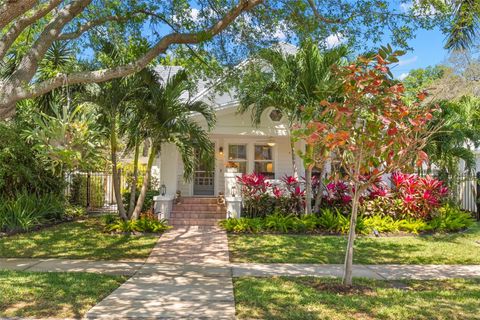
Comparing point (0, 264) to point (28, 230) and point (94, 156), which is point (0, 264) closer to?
point (28, 230)

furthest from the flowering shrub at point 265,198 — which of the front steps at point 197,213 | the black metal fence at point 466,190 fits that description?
the black metal fence at point 466,190

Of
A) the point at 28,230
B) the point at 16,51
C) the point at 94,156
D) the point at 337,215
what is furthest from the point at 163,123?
the point at 94,156

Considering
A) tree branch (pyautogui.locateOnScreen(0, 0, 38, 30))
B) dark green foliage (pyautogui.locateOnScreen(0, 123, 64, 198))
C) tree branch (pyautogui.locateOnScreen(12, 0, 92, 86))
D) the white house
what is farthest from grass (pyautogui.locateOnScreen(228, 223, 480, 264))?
dark green foliage (pyautogui.locateOnScreen(0, 123, 64, 198))

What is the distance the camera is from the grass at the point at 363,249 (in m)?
8.91

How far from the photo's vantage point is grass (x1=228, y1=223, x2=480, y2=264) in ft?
29.2

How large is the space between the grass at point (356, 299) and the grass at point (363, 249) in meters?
1.75

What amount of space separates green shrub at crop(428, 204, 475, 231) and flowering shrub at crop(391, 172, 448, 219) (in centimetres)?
26

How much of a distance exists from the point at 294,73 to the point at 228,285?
749cm

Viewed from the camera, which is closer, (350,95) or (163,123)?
(350,95)

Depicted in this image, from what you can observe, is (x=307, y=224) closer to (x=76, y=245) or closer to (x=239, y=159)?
(x=239, y=159)

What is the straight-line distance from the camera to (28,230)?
38.1 feet

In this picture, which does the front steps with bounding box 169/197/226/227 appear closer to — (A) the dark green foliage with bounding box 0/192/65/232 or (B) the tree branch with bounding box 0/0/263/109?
(A) the dark green foliage with bounding box 0/192/65/232

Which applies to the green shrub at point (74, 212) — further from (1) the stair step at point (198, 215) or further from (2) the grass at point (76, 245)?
(1) the stair step at point (198, 215)

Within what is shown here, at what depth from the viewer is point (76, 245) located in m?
9.97
